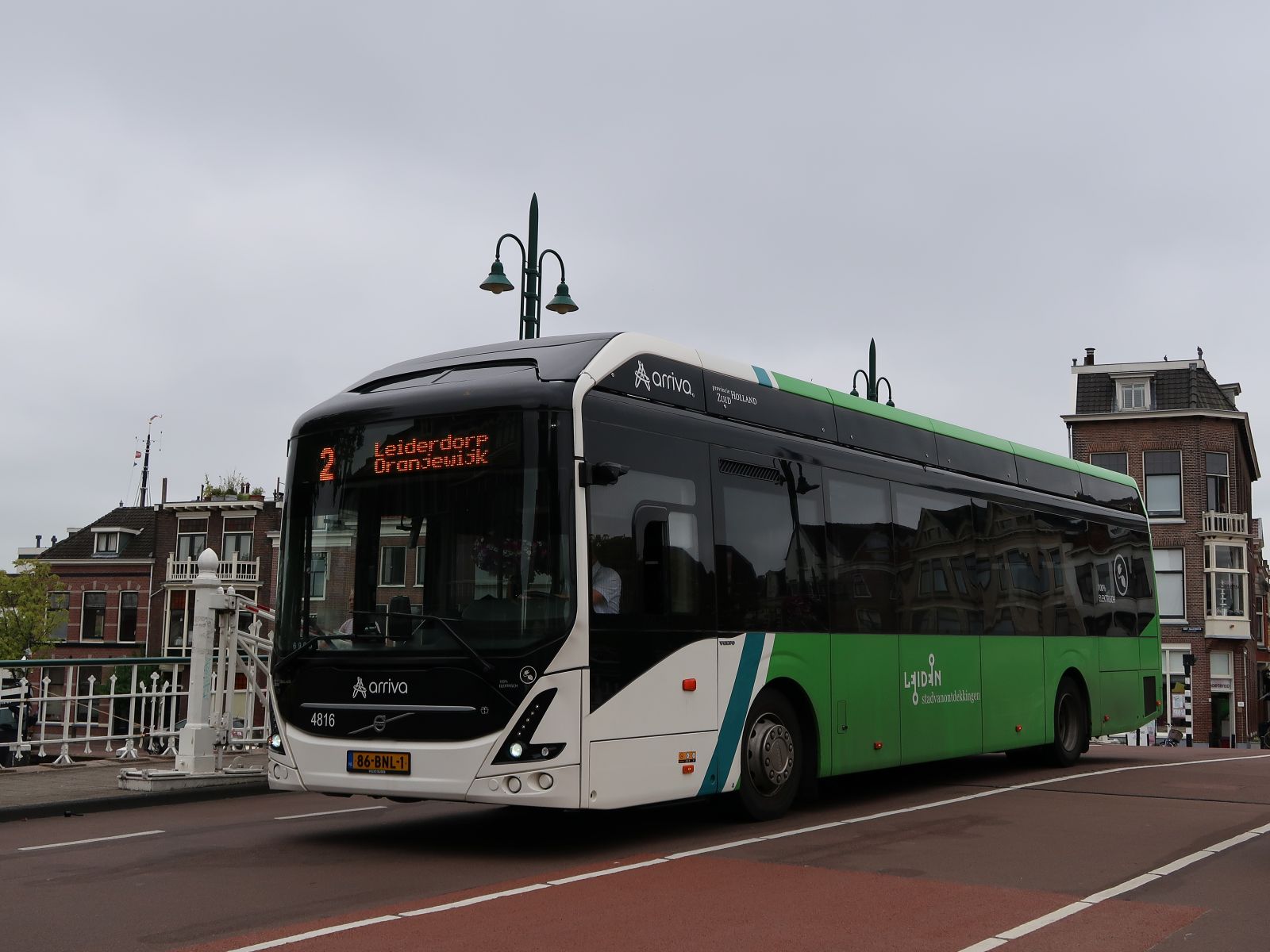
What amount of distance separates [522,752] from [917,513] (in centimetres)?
563

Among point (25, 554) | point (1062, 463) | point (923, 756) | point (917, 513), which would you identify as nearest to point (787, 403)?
point (917, 513)

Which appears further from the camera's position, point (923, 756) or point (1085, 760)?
point (1085, 760)

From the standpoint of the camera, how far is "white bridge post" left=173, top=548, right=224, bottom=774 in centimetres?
1251

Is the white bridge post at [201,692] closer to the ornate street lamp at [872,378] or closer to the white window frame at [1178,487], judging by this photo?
the ornate street lamp at [872,378]

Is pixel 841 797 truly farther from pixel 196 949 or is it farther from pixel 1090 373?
pixel 1090 373

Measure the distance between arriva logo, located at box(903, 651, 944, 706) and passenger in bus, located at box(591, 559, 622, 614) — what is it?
436 centimetres

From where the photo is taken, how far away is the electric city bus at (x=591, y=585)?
8.27 meters

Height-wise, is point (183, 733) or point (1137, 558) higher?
point (1137, 558)

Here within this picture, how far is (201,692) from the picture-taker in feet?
41.4

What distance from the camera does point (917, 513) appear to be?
12.5m

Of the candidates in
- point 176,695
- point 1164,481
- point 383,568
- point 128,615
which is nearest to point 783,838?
point 383,568

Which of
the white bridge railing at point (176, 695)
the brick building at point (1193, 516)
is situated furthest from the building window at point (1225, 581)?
the white bridge railing at point (176, 695)

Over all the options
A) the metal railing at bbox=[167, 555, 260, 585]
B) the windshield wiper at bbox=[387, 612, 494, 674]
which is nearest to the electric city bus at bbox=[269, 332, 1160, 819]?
the windshield wiper at bbox=[387, 612, 494, 674]

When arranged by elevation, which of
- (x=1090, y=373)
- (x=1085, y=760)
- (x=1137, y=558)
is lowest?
(x=1085, y=760)
